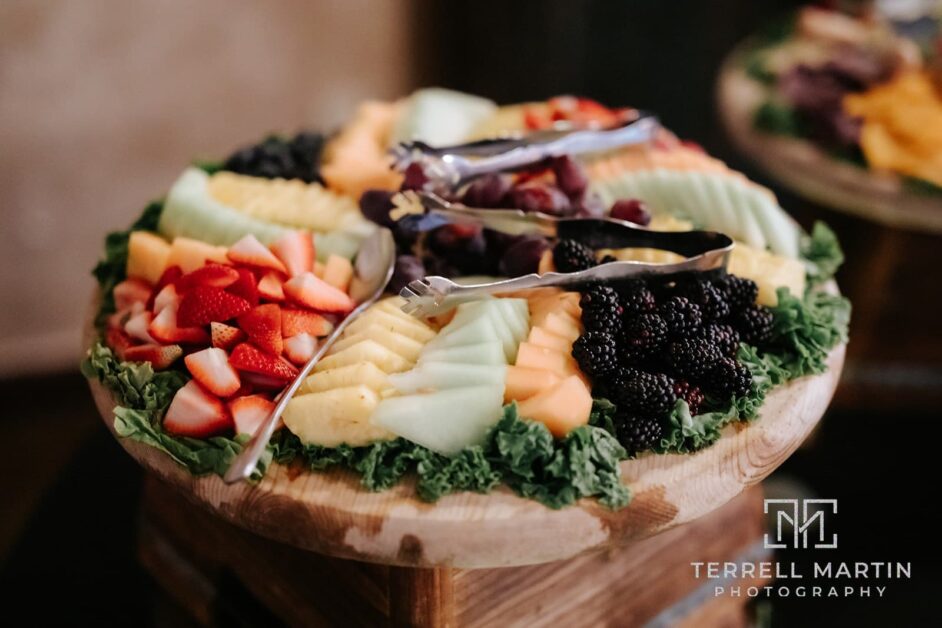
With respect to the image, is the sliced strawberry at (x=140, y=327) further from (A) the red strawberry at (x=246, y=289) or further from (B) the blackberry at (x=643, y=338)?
(B) the blackberry at (x=643, y=338)

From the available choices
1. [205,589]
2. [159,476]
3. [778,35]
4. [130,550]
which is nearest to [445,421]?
[159,476]

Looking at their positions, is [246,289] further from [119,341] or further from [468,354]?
[468,354]

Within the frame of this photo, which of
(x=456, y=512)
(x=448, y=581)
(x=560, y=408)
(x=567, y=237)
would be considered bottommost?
(x=448, y=581)

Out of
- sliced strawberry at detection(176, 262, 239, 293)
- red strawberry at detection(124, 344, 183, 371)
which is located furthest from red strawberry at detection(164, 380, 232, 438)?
sliced strawberry at detection(176, 262, 239, 293)

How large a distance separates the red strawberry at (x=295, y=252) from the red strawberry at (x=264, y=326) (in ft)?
0.44

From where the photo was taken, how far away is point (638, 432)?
1.30 m

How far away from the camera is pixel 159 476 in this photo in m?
1.34

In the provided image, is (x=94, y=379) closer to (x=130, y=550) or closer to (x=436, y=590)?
(x=436, y=590)

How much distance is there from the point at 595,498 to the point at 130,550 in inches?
66.5

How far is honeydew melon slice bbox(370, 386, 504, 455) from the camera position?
1.27 m

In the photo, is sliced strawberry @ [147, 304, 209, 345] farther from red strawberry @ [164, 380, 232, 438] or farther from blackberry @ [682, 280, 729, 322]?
blackberry @ [682, 280, 729, 322]

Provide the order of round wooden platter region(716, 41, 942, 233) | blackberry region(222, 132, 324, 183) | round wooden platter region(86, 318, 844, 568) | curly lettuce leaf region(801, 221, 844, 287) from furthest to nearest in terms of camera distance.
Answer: round wooden platter region(716, 41, 942, 233) < blackberry region(222, 132, 324, 183) < curly lettuce leaf region(801, 221, 844, 287) < round wooden platter region(86, 318, 844, 568)

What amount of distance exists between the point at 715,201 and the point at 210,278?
42.4 inches

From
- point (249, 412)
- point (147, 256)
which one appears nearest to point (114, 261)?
point (147, 256)
